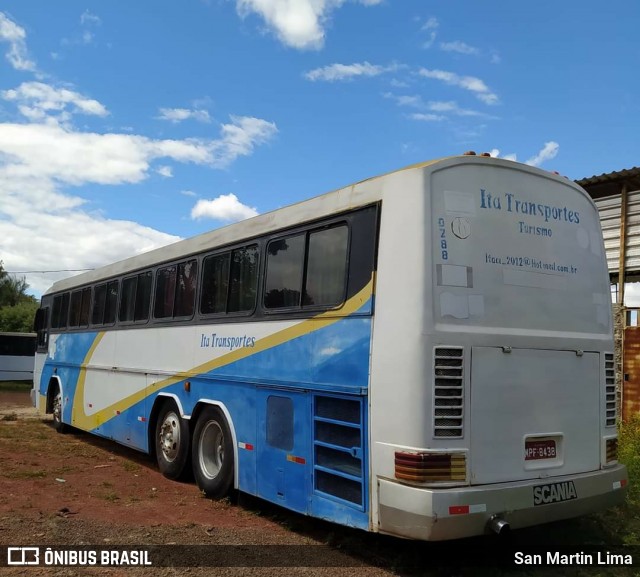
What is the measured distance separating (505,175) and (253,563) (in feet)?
12.9

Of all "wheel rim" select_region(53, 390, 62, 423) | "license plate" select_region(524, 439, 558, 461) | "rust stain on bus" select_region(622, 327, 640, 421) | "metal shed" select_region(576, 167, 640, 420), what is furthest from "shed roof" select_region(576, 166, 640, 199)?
"wheel rim" select_region(53, 390, 62, 423)

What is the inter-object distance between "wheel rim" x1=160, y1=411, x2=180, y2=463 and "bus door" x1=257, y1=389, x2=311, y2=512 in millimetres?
2223

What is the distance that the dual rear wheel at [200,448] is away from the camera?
6957 mm

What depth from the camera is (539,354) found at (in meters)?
5.10

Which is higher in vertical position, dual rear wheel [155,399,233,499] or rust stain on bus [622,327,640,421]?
rust stain on bus [622,327,640,421]

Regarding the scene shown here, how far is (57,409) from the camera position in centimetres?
1293

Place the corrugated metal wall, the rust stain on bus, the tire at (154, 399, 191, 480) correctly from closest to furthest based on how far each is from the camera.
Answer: the tire at (154, 399, 191, 480), the rust stain on bus, the corrugated metal wall

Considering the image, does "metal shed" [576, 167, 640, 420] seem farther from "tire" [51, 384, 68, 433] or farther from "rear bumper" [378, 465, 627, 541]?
"tire" [51, 384, 68, 433]

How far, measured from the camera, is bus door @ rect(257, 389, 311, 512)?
556cm

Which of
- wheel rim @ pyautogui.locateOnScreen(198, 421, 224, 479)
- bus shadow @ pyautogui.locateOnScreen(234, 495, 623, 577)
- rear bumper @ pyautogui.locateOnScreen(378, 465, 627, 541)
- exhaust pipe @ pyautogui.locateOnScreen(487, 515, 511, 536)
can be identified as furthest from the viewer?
wheel rim @ pyautogui.locateOnScreen(198, 421, 224, 479)

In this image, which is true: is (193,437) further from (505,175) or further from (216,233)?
(505,175)

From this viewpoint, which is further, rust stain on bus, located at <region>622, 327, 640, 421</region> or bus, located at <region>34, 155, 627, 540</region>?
rust stain on bus, located at <region>622, 327, 640, 421</region>

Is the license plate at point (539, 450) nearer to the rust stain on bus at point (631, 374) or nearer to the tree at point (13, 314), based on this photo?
the rust stain on bus at point (631, 374)

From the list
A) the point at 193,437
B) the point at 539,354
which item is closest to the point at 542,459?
the point at 539,354
